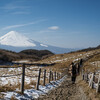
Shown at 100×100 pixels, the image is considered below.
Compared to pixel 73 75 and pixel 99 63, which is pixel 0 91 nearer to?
pixel 73 75

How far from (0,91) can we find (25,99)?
174 cm

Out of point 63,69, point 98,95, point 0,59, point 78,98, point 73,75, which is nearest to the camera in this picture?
point 98,95

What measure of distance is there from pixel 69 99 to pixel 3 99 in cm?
475

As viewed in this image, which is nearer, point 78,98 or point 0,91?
point 0,91

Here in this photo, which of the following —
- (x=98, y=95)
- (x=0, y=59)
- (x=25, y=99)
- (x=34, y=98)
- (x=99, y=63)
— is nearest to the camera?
(x=25, y=99)

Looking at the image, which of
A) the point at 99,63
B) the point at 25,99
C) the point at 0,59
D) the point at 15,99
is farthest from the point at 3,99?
the point at 0,59

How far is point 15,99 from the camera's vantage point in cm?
743

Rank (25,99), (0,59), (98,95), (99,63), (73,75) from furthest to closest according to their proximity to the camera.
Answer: (0,59) < (99,63) < (73,75) < (98,95) < (25,99)

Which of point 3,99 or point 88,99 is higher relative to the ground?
point 3,99

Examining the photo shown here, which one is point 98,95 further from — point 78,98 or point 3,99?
point 3,99

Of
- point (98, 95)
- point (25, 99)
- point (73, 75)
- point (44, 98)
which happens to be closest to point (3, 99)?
point (25, 99)

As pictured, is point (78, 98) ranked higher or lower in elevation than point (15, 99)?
lower

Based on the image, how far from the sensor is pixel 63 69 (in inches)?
1398

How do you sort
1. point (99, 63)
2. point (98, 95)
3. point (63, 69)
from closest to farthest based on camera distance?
point (98, 95) < point (99, 63) < point (63, 69)
